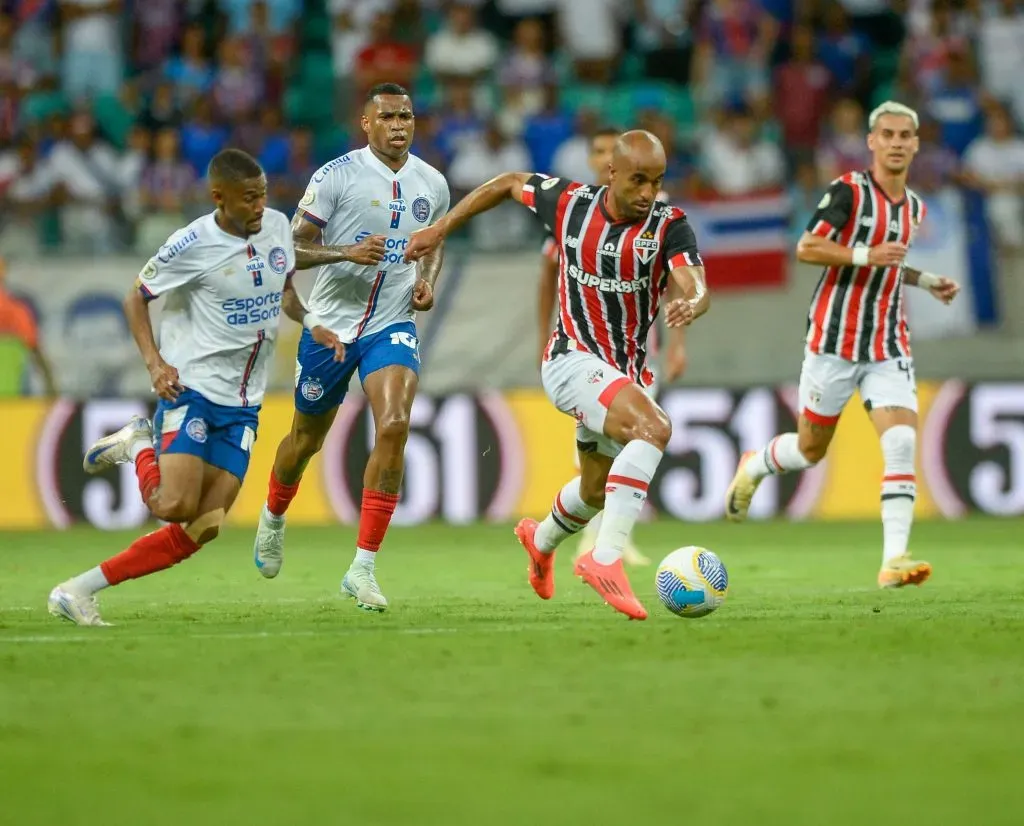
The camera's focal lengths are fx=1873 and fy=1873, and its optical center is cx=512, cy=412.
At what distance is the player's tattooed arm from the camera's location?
331 inches

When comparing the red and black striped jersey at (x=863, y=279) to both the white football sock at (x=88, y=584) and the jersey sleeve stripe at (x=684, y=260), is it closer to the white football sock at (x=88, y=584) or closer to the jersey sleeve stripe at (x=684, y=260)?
the jersey sleeve stripe at (x=684, y=260)

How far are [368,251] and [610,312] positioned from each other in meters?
1.12

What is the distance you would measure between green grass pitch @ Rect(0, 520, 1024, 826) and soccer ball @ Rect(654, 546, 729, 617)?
3.7 inches

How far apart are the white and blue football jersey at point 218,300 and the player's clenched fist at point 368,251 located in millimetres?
418

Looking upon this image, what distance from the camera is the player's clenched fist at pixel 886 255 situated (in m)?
9.22

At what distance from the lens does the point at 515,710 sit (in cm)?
542

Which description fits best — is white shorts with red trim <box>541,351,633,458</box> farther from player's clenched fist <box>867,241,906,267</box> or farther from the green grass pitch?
player's clenched fist <box>867,241,906,267</box>

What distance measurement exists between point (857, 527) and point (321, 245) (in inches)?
261

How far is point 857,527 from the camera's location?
14.0 metres

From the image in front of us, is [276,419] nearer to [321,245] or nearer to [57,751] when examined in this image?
[321,245]

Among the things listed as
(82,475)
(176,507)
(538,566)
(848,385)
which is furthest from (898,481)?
(82,475)

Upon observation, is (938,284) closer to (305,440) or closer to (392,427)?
(392,427)

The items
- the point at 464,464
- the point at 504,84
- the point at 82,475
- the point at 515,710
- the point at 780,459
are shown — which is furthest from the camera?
the point at 504,84

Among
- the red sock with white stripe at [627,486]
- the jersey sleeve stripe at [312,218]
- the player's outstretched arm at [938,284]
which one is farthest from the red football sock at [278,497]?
the player's outstretched arm at [938,284]
